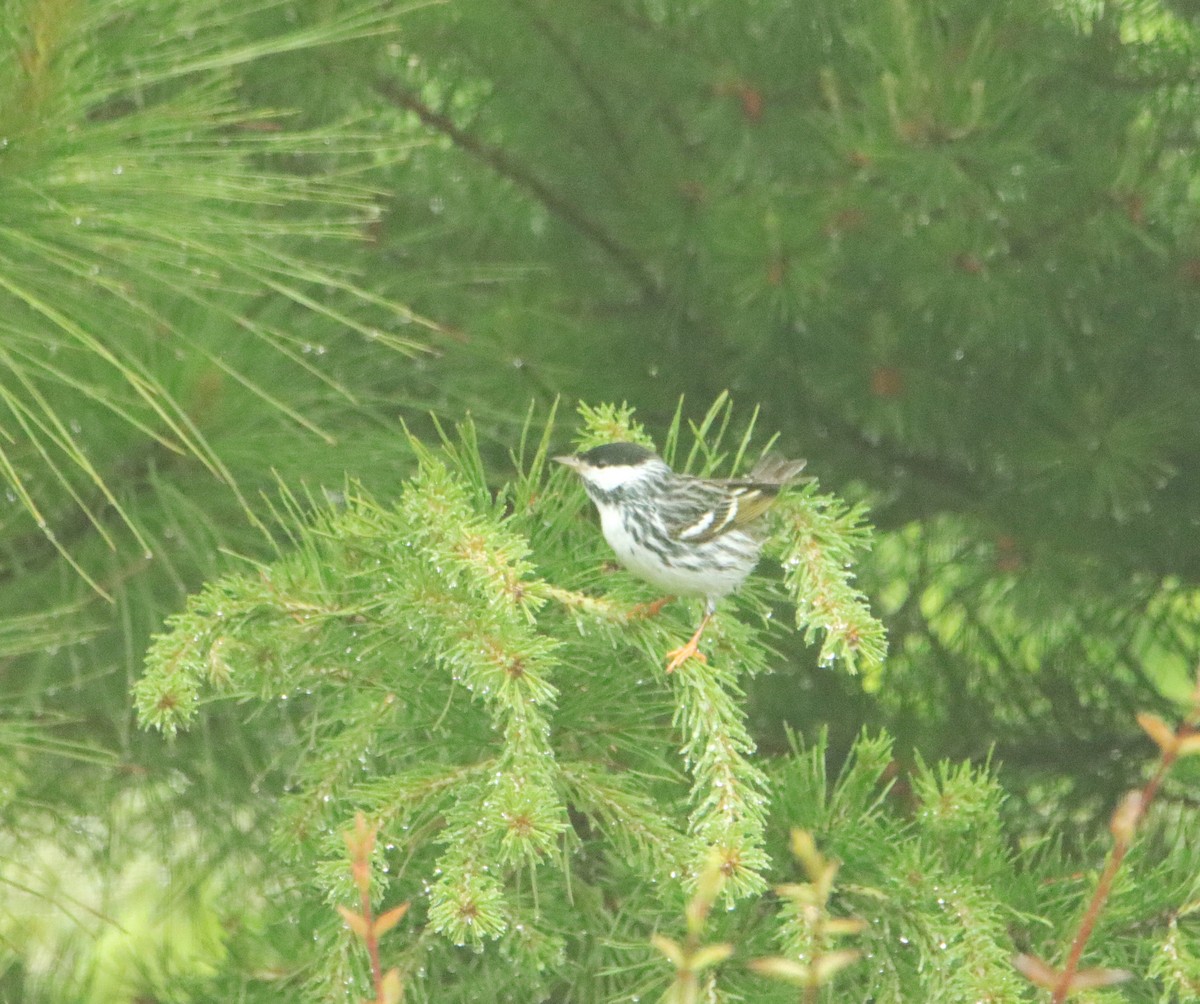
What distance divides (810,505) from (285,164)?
57.6 inches

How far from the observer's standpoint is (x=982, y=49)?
7.11 ft

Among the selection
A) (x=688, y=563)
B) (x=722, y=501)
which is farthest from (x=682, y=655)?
(x=722, y=501)

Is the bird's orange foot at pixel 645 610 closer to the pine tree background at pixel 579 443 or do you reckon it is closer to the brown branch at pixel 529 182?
the pine tree background at pixel 579 443

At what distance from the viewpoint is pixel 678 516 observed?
1.99 m

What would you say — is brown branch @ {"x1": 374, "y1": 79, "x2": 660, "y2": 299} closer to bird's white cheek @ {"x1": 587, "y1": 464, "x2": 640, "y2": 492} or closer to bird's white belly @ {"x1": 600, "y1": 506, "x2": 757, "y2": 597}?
bird's white cheek @ {"x1": 587, "y1": 464, "x2": 640, "y2": 492}

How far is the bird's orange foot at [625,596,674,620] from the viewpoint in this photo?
1.61 m

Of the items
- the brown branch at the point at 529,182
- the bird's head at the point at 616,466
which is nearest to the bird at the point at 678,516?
the bird's head at the point at 616,466

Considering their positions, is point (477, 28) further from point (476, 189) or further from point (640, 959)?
point (640, 959)

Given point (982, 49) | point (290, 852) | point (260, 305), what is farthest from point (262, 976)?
point (982, 49)

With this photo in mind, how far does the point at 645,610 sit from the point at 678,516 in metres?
0.36

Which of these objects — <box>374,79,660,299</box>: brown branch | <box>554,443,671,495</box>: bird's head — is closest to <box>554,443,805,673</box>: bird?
<box>554,443,671,495</box>: bird's head

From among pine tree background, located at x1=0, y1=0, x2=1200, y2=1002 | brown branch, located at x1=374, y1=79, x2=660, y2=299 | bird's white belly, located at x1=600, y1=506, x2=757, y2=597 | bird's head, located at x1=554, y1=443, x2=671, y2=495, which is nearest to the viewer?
pine tree background, located at x1=0, y1=0, x2=1200, y2=1002

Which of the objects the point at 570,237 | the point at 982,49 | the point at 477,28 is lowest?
the point at 570,237

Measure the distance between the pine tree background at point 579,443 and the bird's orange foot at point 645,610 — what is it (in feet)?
0.05
